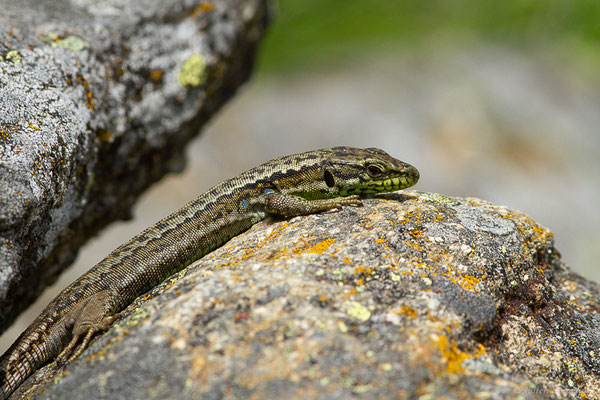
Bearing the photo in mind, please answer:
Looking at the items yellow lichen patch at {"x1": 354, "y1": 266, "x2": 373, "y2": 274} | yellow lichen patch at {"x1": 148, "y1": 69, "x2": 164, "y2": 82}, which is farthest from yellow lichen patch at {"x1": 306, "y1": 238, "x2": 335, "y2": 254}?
yellow lichen patch at {"x1": 148, "y1": 69, "x2": 164, "y2": 82}

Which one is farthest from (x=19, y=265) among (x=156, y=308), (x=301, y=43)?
(x=301, y=43)

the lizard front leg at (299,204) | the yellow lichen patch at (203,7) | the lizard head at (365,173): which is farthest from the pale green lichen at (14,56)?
the lizard head at (365,173)

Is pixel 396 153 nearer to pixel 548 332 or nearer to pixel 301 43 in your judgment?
pixel 301 43

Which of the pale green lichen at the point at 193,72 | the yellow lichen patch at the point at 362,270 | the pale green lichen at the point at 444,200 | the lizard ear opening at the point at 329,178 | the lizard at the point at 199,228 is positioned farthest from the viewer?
the pale green lichen at the point at 193,72

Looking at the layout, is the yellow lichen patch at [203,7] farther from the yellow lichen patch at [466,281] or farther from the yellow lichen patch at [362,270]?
the yellow lichen patch at [466,281]

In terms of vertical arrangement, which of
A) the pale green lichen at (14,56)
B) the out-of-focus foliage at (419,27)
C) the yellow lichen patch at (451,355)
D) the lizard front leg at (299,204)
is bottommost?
the yellow lichen patch at (451,355)

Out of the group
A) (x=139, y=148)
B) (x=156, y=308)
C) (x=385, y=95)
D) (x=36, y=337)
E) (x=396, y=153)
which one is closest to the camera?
(x=156, y=308)

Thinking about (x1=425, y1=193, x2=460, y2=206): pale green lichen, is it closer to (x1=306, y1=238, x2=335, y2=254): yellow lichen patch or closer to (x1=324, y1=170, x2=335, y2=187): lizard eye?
(x1=324, y1=170, x2=335, y2=187): lizard eye
